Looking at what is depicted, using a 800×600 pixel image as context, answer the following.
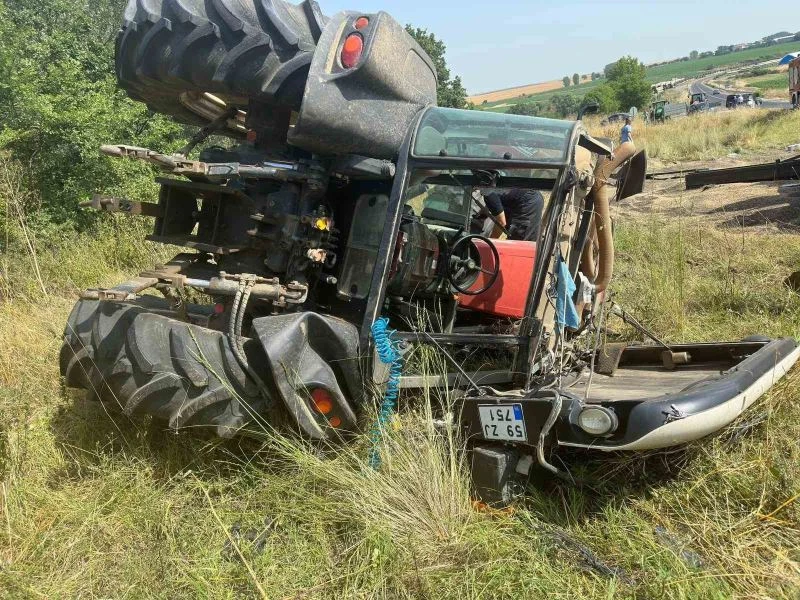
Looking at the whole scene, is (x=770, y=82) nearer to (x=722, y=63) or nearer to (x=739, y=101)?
(x=739, y=101)

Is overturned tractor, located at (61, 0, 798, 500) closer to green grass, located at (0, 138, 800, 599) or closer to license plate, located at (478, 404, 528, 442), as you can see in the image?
license plate, located at (478, 404, 528, 442)

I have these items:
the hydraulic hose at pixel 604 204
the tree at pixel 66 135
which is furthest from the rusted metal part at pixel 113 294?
the tree at pixel 66 135

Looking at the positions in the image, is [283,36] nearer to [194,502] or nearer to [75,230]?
[194,502]

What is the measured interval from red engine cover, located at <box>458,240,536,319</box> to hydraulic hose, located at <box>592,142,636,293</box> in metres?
0.47

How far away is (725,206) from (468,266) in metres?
8.07

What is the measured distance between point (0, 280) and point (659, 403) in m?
6.01

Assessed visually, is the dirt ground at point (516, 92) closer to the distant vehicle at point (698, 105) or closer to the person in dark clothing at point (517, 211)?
the distant vehicle at point (698, 105)

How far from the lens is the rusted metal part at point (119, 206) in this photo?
11.3ft

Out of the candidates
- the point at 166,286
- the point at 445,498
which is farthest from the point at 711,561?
the point at 166,286

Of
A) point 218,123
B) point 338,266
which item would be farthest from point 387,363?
point 218,123

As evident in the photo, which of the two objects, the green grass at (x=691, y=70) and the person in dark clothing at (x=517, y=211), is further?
the green grass at (x=691, y=70)

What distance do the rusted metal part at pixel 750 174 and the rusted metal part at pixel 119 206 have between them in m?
8.41

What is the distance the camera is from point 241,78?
11.0 feet

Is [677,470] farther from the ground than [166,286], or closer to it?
closer to it
